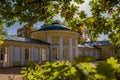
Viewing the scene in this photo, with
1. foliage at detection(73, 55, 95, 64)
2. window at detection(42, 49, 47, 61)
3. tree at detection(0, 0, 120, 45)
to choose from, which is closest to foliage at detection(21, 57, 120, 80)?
foliage at detection(73, 55, 95, 64)

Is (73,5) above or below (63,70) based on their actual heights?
above

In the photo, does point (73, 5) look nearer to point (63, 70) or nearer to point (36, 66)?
point (36, 66)

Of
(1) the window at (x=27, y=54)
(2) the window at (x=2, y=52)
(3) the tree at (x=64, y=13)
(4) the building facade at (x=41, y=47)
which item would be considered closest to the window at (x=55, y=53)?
(4) the building facade at (x=41, y=47)

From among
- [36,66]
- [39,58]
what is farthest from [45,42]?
[36,66]

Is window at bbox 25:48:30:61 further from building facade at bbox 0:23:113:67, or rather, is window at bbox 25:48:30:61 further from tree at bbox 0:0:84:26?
tree at bbox 0:0:84:26

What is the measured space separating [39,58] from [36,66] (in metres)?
30.0

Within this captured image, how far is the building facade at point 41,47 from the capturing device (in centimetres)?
2700

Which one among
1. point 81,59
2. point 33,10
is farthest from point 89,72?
point 33,10

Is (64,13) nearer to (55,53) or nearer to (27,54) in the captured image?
(27,54)

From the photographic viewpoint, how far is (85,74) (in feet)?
2.84

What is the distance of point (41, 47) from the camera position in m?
33.1

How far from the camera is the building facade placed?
27.0 meters

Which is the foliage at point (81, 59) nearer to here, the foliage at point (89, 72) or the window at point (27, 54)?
the foliage at point (89, 72)

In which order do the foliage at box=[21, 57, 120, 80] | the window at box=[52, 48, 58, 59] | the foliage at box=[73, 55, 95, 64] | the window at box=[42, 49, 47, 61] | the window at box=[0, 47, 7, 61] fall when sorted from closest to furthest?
1. the foliage at box=[21, 57, 120, 80]
2. the foliage at box=[73, 55, 95, 64]
3. the window at box=[0, 47, 7, 61]
4. the window at box=[42, 49, 47, 61]
5. the window at box=[52, 48, 58, 59]
